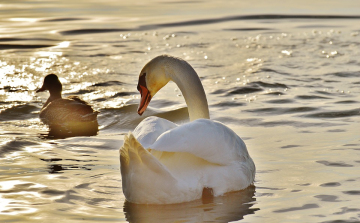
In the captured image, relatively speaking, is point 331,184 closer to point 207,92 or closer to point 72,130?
point 72,130

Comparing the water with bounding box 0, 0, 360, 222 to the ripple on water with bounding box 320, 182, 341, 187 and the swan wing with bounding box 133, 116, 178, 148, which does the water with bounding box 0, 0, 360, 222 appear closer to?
the ripple on water with bounding box 320, 182, 341, 187

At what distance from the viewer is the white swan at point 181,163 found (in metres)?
4.63

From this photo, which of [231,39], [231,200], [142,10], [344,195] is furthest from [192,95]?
[142,10]

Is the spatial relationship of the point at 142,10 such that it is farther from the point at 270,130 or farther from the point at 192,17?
the point at 270,130

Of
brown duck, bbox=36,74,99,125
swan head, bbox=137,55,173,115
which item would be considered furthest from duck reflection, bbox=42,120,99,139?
swan head, bbox=137,55,173,115

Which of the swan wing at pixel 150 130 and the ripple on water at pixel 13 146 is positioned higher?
the swan wing at pixel 150 130

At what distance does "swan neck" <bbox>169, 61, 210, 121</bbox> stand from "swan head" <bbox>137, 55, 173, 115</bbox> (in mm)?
199

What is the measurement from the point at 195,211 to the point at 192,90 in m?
1.79

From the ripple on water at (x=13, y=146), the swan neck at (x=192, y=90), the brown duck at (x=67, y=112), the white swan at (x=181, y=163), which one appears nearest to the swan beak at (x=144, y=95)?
the swan neck at (x=192, y=90)

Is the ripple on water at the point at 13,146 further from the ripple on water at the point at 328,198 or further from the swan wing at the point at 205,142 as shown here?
Answer: the ripple on water at the point at 328,198

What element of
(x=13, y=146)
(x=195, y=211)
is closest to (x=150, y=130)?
(x=195, y=211)

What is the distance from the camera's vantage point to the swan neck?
6.39 m

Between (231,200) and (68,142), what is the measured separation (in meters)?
3.02

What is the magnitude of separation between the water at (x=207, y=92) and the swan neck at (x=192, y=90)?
2.49 ft
